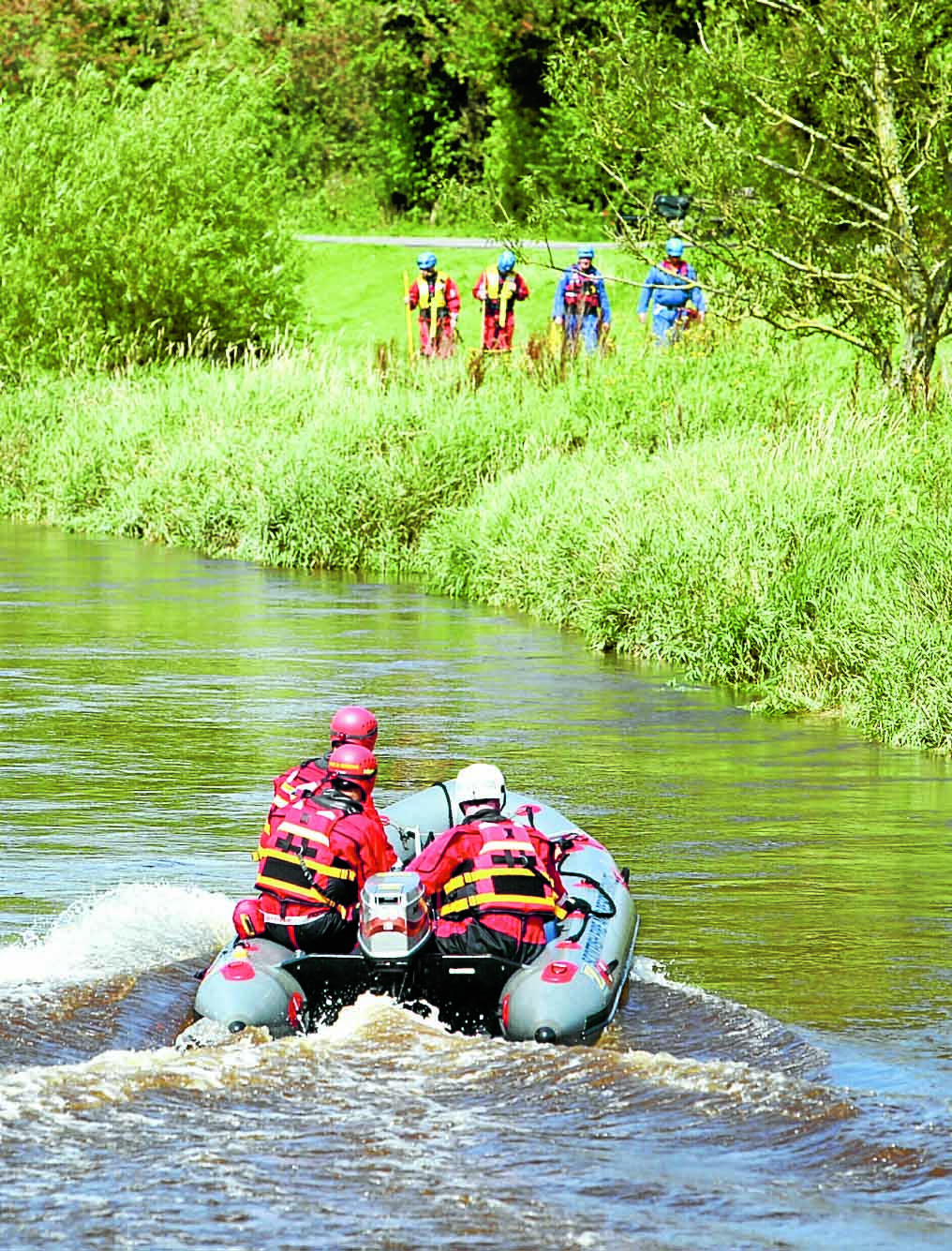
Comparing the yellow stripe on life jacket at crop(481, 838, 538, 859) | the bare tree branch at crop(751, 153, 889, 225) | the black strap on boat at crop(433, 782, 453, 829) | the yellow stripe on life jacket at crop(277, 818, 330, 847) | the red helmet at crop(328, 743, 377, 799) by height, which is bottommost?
the black strap on boat at crop(433, 782, 453, 829)

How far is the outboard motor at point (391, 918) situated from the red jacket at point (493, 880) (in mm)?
311

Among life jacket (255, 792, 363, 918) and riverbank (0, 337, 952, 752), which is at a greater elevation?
riverbank (0, 337, 952, 752)

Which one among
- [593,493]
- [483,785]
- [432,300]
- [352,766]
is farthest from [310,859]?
[432,300]

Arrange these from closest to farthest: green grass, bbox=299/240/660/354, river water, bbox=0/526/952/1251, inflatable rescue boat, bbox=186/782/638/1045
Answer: river water, bbox=0/526/952/1251 → inflatable rescue boat, bbox=186/782/638/1045 → green grass, bbox=299/240/660/354

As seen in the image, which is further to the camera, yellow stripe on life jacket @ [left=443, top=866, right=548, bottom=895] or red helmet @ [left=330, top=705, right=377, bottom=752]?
red helmet @ [left=330, top=705, right=377, bottom=752]

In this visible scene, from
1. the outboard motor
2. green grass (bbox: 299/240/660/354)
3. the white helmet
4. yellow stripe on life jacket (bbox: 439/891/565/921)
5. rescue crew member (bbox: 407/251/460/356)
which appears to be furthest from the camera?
green grass (bbox: 299/240/660/354)

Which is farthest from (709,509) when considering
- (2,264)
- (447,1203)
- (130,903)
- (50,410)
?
(2,264)

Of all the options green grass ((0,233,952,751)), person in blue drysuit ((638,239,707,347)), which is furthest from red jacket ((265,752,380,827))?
person in blue drysuit ((638,239,707,347))

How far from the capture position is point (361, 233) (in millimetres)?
47125

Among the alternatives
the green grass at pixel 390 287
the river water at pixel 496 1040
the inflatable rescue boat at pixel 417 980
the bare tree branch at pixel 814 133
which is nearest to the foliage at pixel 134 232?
the green grass at pixel 390 287

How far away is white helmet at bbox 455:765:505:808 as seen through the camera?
8.52 metres

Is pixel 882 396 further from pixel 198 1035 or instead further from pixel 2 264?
pixel 2 264

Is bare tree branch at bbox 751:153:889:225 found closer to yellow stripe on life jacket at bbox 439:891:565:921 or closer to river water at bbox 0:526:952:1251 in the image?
river water at bbox 0:526:952:1251

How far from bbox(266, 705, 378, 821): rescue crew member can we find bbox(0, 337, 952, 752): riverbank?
5.24 m
